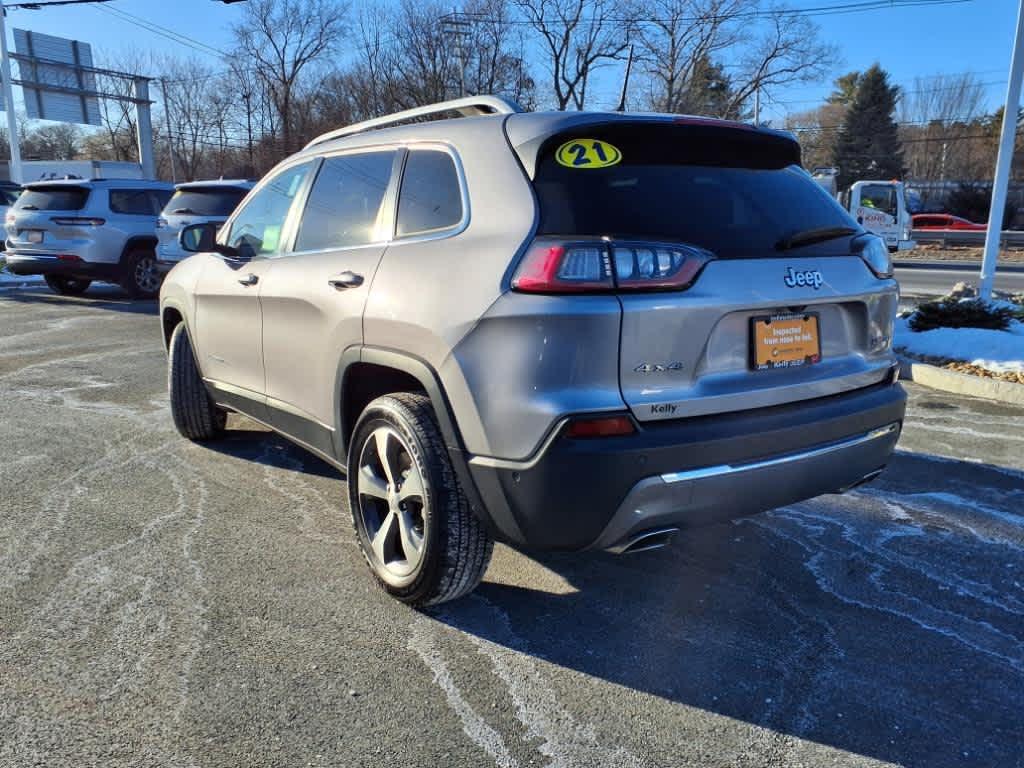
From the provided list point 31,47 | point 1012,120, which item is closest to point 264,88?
point 31,47

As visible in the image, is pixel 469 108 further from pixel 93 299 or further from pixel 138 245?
pixel 93 299

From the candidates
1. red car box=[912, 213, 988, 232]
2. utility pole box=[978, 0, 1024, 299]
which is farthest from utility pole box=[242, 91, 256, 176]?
utility pole box=[978, 0, 1024, 299]

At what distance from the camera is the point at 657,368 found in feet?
7.82

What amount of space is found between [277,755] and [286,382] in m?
1.87

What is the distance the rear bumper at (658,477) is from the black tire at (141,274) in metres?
11.4

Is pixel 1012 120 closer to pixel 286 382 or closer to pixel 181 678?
pixel 286 382

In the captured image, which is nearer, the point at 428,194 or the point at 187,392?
the point at 428,194

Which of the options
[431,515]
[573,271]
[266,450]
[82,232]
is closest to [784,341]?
[573,271]

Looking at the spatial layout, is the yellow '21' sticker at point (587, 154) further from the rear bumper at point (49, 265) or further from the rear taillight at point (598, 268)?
the rear bumper at point (49, 265)

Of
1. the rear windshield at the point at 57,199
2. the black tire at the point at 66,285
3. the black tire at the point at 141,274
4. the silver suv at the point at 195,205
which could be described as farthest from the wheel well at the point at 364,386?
the black tire at the point at 66,285

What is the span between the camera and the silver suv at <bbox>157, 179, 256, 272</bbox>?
37.8 ft

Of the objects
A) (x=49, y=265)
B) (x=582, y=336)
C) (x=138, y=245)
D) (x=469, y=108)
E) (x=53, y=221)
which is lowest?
(x=49, y=265)

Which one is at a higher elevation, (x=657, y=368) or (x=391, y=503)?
(x=657, y=368)

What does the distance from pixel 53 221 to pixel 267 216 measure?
954 cm
